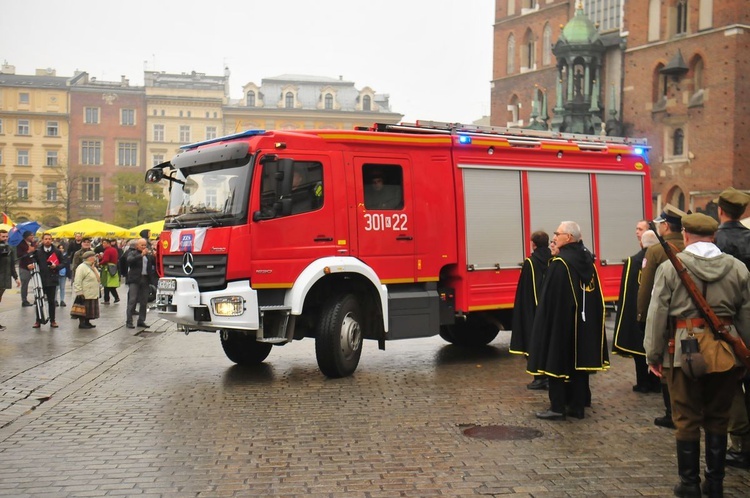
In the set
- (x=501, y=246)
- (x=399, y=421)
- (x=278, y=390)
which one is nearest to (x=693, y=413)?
(x=399, y=421)

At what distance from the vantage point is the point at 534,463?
7.06 meters

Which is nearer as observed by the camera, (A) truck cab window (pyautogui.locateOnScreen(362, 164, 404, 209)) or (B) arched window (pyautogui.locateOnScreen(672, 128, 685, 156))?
(A) truck cab window (pyautogui.locateOnScreen(362, 164, 404, 209))

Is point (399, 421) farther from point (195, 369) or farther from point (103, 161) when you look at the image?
point (103, 161)

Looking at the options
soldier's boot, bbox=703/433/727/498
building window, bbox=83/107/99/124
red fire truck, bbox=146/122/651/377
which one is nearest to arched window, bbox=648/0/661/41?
red fire truck, bbox=146/122/651/377

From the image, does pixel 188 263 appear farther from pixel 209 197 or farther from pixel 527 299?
pixel 527 299

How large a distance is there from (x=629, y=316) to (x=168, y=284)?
5602 millimetres

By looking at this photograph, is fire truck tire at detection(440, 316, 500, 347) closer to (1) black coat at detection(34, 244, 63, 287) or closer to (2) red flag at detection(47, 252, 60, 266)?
(1) black coat at detection(34, 244, 63, 287)

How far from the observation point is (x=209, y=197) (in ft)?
37.4

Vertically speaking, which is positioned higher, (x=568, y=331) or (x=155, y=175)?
(x=155, y=175)

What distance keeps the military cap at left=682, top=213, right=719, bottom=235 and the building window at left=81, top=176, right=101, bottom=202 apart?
94.6 meters

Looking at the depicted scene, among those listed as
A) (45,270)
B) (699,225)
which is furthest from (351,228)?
(45,270)

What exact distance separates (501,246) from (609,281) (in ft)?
8.32

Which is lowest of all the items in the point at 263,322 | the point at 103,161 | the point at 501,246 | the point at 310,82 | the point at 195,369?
the point at 195,369

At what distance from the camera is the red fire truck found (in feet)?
36.1
